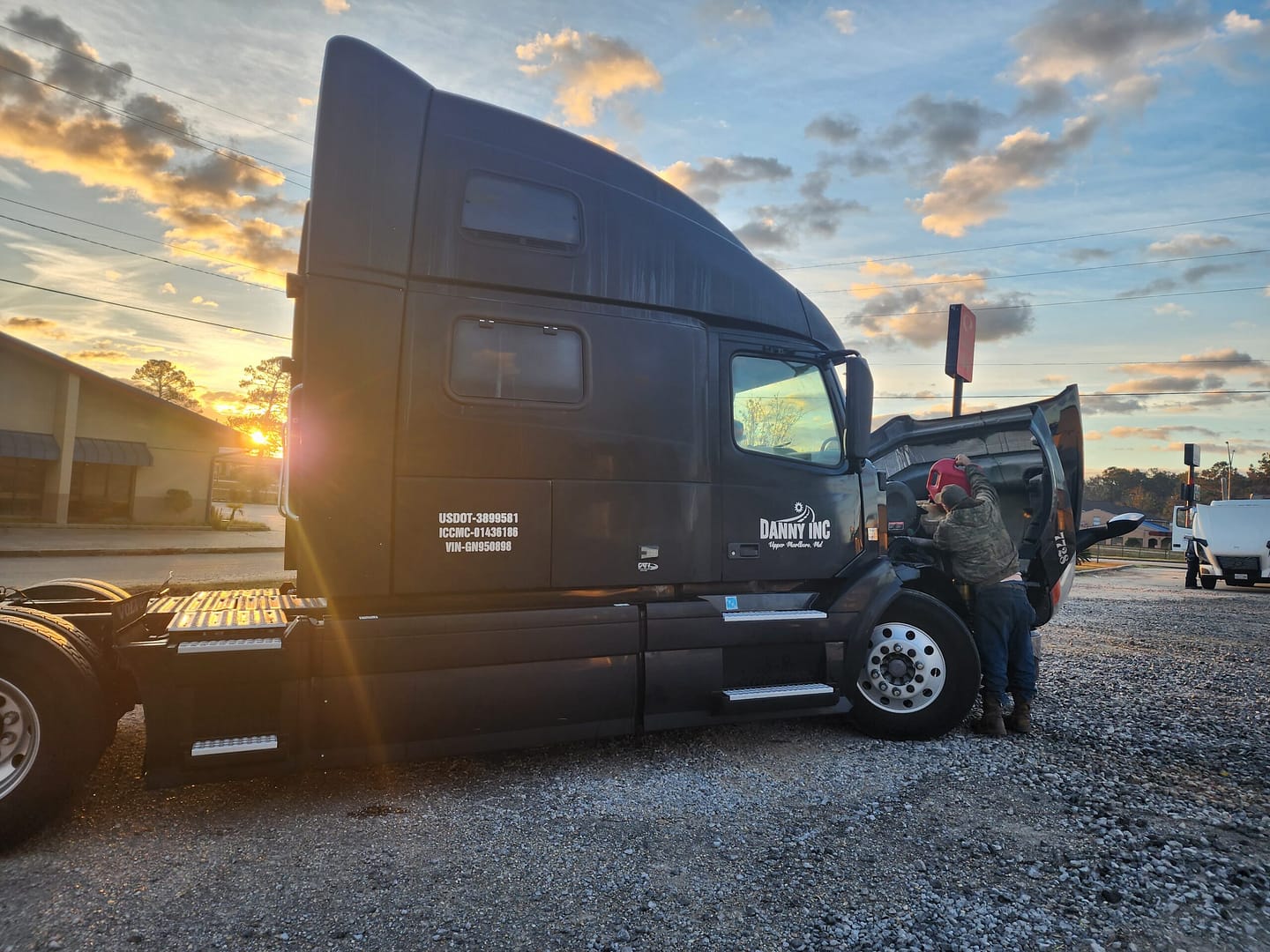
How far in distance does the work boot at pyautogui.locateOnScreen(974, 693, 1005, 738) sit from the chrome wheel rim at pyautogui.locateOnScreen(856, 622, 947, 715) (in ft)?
1.74

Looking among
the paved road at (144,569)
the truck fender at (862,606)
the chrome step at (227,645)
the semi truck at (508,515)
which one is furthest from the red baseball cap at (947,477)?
the paved road at (144,569)

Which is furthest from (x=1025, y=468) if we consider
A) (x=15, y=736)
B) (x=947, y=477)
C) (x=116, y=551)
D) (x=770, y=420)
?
(x=116, y=551)

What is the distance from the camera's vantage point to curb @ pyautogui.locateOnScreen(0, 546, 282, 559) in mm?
16297

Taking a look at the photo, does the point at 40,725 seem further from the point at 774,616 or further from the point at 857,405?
the point at 857,405

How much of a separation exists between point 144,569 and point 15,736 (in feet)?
43.1

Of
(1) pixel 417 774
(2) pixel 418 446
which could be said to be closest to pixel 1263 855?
(1) pixel 417 774

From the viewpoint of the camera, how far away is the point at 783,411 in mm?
5113

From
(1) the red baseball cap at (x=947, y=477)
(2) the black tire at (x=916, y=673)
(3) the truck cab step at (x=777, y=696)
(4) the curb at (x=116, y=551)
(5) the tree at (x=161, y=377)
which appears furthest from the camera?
(5) the tree at (x=161, y=377)

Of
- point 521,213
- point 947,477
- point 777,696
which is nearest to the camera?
point 521,213

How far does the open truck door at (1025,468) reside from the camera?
6.78 metres

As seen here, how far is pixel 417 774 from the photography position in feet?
14.4

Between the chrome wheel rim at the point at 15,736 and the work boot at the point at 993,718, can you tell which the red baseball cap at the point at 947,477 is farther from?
the chrome wheel rim at the point at 15,736

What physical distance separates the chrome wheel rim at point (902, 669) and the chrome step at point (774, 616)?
518mm

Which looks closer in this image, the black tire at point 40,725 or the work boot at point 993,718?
the black tire at point 40,725
